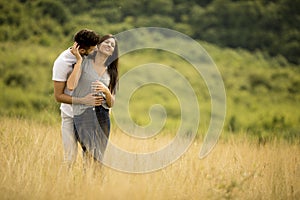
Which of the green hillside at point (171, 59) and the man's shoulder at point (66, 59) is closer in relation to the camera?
the man's shoulder at point (66, 59)

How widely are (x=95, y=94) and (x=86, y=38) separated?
1.55 feet

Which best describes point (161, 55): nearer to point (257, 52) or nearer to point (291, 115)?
point (257, 52)

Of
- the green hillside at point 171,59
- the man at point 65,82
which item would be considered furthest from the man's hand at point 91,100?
the green hillside at point 171,59

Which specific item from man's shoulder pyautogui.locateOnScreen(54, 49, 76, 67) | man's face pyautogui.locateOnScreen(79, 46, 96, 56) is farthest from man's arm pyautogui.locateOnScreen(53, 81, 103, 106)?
man's face pyautogui.locateOnScreen(79, 46, 96, 56)

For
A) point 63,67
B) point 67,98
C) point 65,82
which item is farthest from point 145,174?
point 63,67

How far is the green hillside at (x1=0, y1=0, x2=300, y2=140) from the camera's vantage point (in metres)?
22.2

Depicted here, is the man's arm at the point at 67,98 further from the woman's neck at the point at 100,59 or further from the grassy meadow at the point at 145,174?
the grassy meadow at the point at 145,174

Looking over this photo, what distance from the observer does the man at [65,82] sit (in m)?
4.18

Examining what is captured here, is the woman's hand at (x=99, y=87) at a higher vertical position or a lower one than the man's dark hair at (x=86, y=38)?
lower

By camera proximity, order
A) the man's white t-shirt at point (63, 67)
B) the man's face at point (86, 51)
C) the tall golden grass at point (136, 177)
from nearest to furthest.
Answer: the tall golden grass at point (136, 177) < the man's white t-shirt at point (63, 67) < the man's face at point (86, 51)

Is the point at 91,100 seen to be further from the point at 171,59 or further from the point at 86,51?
the point at 171,59

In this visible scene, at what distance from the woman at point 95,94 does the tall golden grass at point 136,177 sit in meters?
0.24

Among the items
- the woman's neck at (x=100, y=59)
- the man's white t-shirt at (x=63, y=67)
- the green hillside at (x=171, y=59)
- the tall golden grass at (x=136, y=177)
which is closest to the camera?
the tall golden grass at (x=136, y=177)

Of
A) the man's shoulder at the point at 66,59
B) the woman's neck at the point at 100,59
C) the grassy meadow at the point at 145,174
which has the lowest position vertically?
the grassy meadow at the point at 145,174
